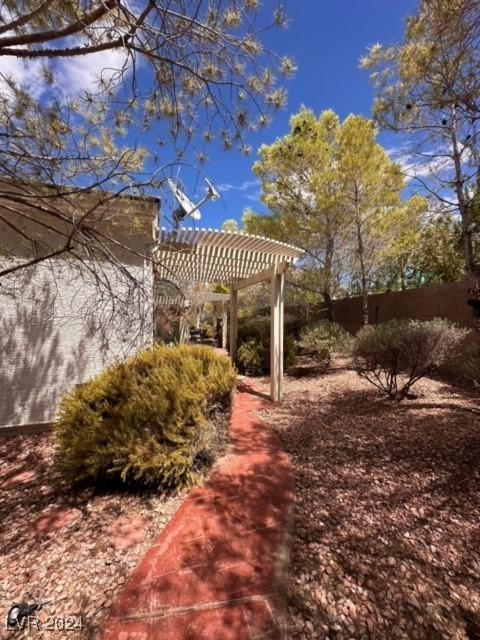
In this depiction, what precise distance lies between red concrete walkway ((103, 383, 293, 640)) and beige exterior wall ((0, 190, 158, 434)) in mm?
2688

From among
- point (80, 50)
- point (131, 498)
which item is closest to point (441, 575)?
point (131, 498)

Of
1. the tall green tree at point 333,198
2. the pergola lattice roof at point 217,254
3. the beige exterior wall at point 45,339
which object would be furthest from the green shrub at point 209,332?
the beige exterior wall at point 45,339

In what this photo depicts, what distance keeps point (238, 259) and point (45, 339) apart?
3.91 metres

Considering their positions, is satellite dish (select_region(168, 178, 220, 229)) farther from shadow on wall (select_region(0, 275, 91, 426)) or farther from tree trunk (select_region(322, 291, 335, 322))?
tree trunk (select_region(322, 291, 335, 322))

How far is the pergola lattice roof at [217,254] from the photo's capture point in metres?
4.83

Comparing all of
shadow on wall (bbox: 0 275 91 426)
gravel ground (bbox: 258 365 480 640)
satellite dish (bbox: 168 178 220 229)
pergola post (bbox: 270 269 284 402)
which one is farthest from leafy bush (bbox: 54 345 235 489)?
pergola post (bbox: 270 269 284 402)

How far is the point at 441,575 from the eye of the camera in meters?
1.92

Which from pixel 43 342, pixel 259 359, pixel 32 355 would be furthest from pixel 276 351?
pixel 32 355

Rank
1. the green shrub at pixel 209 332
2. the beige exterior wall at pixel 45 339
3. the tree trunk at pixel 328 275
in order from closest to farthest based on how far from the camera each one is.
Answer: the beige exterior wall at pixel 45 339
the tree trunk at pixel 328 275
the green shrub at pixel 209 332

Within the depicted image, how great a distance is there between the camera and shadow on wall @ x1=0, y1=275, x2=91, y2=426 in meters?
4.55

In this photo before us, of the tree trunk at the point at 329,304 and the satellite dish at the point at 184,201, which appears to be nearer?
the satellite dish at the point at 184,201

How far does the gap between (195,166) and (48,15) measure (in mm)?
1468

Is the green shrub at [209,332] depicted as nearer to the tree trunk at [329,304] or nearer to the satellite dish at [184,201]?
the tree trunk at [329,304]

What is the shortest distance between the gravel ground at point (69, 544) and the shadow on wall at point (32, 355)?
156cm
